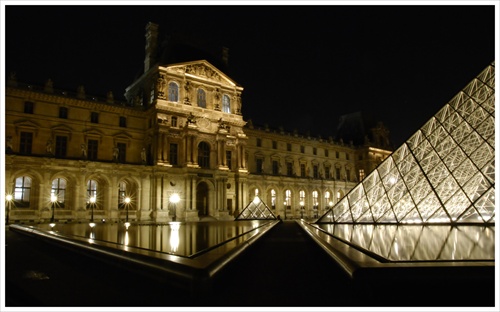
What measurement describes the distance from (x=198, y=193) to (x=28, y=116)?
15.4 m

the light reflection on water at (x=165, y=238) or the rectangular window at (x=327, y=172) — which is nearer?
the light reflection on water at (x=165, y=238)

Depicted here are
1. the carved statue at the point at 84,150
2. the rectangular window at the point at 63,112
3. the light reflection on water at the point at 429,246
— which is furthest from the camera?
the rectangular window at the point at 63,112

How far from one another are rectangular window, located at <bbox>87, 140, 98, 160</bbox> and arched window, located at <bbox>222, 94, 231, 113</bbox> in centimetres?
1289

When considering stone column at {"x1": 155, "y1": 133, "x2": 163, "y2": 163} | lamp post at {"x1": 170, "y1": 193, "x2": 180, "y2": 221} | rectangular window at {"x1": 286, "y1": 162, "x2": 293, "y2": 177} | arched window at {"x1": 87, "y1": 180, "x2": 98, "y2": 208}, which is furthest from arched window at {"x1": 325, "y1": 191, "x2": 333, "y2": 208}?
arched window at {"x1": 87, "y1": 180, "x2": 98, "y2": 208}

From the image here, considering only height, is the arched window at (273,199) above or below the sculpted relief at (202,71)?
below

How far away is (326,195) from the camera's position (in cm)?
5019

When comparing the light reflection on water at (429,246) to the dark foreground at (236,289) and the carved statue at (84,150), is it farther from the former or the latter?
the carved statue at (84,150)

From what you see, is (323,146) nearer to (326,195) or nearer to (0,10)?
(326,195)

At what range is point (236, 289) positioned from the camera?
4.24 m

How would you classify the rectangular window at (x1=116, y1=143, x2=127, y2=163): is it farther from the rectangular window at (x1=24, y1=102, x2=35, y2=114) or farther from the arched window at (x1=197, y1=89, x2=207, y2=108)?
the arched window at (x1=197, y1=89, x2=207, y2=108)

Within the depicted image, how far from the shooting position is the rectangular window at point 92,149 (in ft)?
103

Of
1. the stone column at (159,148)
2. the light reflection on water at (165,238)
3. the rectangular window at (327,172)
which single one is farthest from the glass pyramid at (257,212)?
the rectangular window at (327,172)

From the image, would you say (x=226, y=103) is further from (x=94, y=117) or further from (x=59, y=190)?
(x=59, y=190)

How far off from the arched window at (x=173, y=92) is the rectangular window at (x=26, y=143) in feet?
38.3
